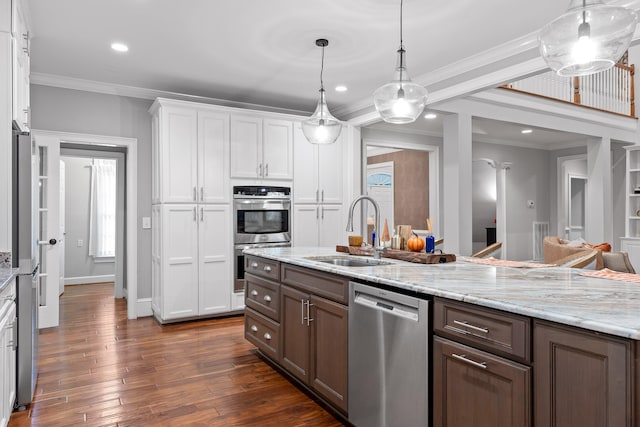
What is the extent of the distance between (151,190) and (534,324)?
14.5 ft

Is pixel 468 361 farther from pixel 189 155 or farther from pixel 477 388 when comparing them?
pixel 189 155

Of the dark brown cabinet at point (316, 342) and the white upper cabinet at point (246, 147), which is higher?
the white upper cabinet at point (246, 147)

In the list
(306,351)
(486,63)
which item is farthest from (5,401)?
(486,63)

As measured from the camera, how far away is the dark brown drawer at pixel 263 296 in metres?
3.07

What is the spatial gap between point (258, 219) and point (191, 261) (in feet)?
2.87

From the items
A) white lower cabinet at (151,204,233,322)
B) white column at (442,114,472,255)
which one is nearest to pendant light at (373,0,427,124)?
white column at (442,114,472,255)

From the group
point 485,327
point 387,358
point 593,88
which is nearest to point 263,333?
point 387,358

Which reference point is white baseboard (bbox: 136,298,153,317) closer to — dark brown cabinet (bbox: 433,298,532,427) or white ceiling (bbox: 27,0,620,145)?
white ceiling (bbox: 27,0,620,145)

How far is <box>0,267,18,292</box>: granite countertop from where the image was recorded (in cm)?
199

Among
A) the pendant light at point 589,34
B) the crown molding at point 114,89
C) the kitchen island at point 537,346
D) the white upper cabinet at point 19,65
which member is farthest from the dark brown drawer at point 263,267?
the crown molding at point 114,89

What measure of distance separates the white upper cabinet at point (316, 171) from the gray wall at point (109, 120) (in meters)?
1.71

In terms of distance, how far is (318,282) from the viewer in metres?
2.55

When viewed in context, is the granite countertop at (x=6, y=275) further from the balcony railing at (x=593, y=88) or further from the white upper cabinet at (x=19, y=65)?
the balcony railing at (x=593, y=88)

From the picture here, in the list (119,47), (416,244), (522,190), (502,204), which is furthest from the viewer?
(522,190)
